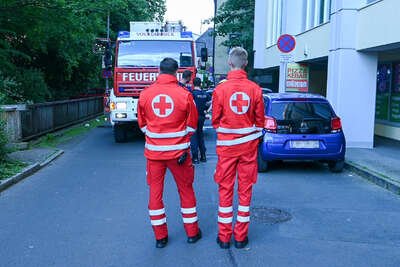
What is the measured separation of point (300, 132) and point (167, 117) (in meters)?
5.12

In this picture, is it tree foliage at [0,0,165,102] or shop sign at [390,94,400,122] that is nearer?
tree foliage at [0,0,165,102]

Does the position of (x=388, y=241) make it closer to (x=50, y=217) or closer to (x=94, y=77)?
(x=50, y=217)

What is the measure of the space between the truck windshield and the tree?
18.4 metres

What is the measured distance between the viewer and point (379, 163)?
10.9 metres

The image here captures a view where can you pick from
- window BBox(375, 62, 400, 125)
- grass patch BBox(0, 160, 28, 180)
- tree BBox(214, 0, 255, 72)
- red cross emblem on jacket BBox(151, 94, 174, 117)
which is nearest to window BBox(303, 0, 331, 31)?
window BBox(375, 62, 400, 125)

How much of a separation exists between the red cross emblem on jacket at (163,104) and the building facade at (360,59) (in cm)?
766

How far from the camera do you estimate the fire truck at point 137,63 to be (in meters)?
14.6

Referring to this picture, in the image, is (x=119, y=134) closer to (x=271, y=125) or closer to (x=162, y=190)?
(x=271, y=125)

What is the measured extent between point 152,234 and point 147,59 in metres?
9.64

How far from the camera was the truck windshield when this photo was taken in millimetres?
14898

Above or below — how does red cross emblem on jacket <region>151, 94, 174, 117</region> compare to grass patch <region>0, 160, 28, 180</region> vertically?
above

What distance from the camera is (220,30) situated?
110 feet

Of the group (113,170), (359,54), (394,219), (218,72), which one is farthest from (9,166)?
(218,72)

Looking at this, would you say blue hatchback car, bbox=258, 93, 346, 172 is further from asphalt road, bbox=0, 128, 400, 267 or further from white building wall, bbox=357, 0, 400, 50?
white building wall, bbox=357, 0, 400, 50
